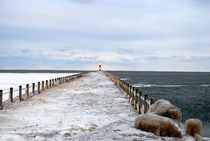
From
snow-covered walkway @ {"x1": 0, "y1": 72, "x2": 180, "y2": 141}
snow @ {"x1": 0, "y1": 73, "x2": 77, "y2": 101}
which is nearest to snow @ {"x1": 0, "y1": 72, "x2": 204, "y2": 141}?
snow-covered walkway @ {"x1": 0, "y1": 72, "x2": 180, "y2": 141}

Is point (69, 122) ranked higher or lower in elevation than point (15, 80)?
higher

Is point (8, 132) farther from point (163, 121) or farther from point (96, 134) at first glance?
point (163, 121)

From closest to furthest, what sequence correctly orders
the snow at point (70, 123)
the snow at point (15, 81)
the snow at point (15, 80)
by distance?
the snow at point (70, 123) < the snow at point (15, 81) < the snow at point (15, 80)

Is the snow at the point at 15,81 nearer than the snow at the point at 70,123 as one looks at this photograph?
No

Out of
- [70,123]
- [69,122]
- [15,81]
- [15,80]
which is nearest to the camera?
[70,123]

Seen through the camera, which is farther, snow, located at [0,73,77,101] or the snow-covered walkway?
snow, located at [0,73,77,101]

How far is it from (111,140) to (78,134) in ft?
5.95

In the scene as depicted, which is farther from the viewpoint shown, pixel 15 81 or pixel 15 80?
pixel 15 80

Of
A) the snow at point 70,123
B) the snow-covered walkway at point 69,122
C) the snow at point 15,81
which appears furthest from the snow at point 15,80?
the snow-covered walkway at point 69,122

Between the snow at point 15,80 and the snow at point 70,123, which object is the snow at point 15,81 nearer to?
the snow at point 15,80

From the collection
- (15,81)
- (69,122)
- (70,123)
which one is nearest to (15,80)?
(15,81)

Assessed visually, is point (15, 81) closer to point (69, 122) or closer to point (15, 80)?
point (15, 80)

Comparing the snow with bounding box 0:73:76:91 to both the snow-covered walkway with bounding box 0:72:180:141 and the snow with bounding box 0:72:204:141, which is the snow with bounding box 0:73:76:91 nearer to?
the snow with bounding box 0:72:204:141

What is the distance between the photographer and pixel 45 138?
39.4 feet
